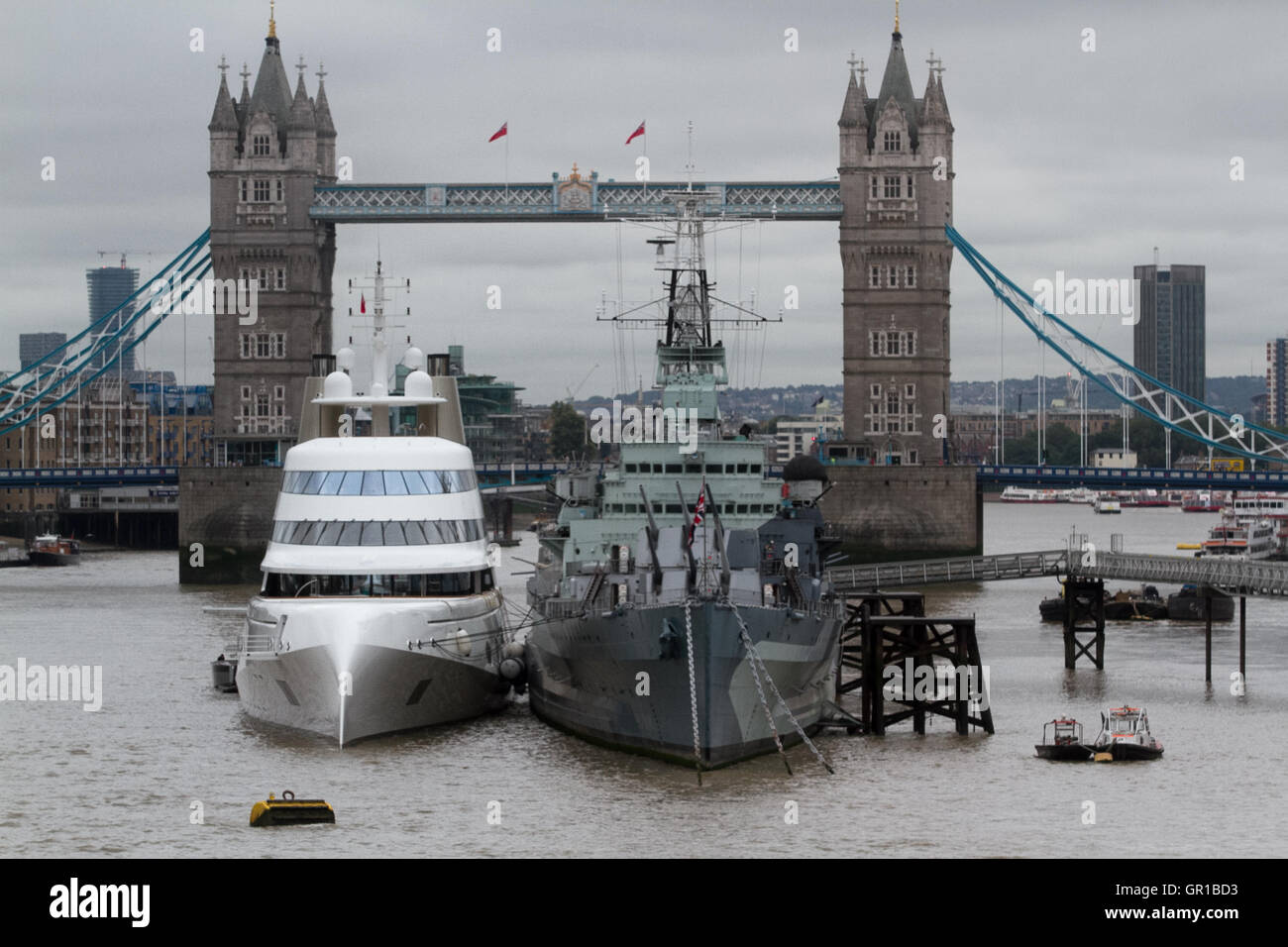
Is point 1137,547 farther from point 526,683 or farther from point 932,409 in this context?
point 526,683

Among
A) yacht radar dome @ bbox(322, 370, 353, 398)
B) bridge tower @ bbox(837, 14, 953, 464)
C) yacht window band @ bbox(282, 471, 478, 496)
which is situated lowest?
yacht window band @ bbox(282, 471, 478, 496)

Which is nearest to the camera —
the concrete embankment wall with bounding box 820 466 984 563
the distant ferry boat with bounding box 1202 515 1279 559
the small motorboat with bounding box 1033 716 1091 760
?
the small motorboat with bounding box 1033 716 1091 760

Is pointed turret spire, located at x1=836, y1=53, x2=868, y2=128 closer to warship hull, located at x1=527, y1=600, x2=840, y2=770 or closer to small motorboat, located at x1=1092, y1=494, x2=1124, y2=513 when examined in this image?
warship hull, located at x1=527, y1=600, x2=840, y2=770

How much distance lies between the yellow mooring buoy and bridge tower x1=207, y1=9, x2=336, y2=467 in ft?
213

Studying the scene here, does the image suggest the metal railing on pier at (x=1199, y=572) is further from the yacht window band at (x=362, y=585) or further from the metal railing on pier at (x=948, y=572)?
the yacht window band at (x=362, y=585)

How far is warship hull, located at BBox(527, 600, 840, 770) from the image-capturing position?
35.7 m

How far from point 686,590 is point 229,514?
59307 mm

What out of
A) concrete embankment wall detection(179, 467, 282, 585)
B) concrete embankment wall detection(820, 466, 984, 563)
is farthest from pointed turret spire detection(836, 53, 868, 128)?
concrete embankment wall detection(179, 467, 282, 585)

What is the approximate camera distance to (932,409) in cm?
9738

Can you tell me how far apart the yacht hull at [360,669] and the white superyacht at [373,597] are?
0.03m

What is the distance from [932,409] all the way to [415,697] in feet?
197

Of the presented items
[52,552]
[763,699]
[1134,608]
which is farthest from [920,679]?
[52,552]

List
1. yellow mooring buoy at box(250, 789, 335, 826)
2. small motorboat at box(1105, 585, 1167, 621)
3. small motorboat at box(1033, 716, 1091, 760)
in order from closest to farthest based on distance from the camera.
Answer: yellow mooring buoy at box(250, 789, 335, 826) < small motorboat at box(1033, 716, 1091, 760) < small motorboat at box(1105, 585, 1167, 621)

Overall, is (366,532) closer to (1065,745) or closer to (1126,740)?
(1065,745)
